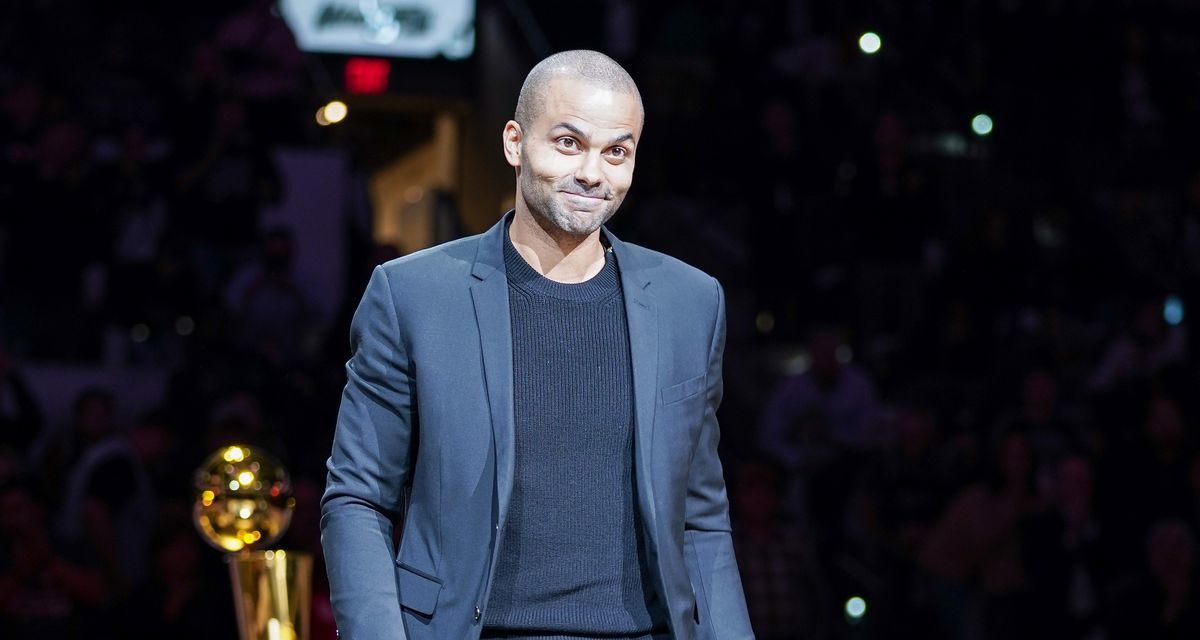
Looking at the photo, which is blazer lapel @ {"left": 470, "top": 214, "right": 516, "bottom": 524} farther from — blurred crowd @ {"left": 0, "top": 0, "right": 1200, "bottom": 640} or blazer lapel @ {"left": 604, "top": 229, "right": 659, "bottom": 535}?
blurred crowd @ {"left": 0, "top": 0, "right": 1200, "bottom": 640}

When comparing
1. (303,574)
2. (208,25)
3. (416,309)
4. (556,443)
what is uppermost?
(208,25)

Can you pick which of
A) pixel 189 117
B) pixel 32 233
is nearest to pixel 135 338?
pixel 32 233

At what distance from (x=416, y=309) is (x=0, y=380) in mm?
5247

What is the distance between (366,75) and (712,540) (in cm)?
1153

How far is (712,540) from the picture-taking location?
261 centimetres

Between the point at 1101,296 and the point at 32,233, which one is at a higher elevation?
the point at 32,233

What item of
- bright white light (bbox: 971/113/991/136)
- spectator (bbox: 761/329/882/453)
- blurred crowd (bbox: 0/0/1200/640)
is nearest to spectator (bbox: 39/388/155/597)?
blurred crowd (bbox: 0/0/1200/640)

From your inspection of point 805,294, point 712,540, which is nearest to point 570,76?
point 712,540

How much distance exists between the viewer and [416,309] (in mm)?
2527

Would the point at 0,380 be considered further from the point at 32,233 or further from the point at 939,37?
the point at 939,37

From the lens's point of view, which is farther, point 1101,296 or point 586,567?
point 1101,296

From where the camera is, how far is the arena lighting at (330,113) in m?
11.6

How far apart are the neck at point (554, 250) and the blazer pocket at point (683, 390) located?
8.8 inches

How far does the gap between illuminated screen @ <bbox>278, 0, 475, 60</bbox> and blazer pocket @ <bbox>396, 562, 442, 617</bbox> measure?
11.4 metres
